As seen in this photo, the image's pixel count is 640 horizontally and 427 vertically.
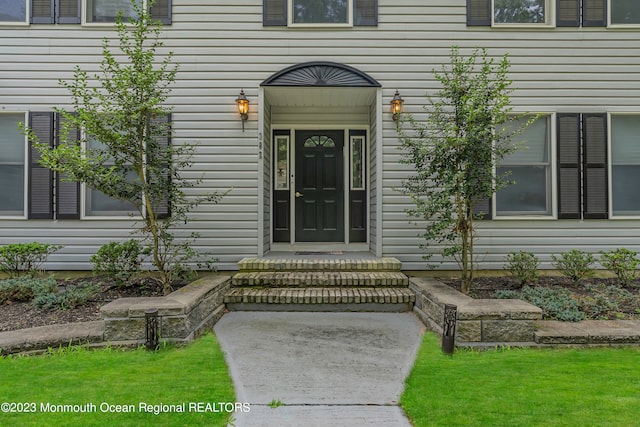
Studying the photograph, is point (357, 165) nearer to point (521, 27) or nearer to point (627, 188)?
point (521, 27)

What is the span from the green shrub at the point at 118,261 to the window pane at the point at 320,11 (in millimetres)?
4046

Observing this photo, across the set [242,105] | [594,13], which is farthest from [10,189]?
[594,13]

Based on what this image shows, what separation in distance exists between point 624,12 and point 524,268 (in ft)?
13.9

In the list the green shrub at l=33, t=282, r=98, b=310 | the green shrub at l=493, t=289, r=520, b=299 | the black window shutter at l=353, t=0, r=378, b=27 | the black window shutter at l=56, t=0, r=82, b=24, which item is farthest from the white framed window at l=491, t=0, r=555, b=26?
the green shrub at l=33, t=282, r=98, b=310

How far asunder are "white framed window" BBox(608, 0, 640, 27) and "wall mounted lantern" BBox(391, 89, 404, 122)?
11.3 ft

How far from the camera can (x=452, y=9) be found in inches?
215

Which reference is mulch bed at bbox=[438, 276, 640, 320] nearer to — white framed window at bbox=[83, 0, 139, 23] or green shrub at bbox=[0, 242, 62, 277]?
green shrub at bbox=[0, 242, 62, 277]

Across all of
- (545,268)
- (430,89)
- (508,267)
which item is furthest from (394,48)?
(545,268)

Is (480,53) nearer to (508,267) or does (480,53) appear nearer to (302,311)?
(508,267)

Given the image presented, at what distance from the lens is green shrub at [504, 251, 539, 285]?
15.9ft

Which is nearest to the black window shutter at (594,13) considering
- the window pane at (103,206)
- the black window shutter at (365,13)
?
the black window shutter at (365,13)

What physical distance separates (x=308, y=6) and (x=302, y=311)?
4.49 metres

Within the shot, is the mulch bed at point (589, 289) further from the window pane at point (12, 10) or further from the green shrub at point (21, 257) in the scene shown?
the window pane at point (12, 10)

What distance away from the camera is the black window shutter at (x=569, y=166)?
5449 mm
